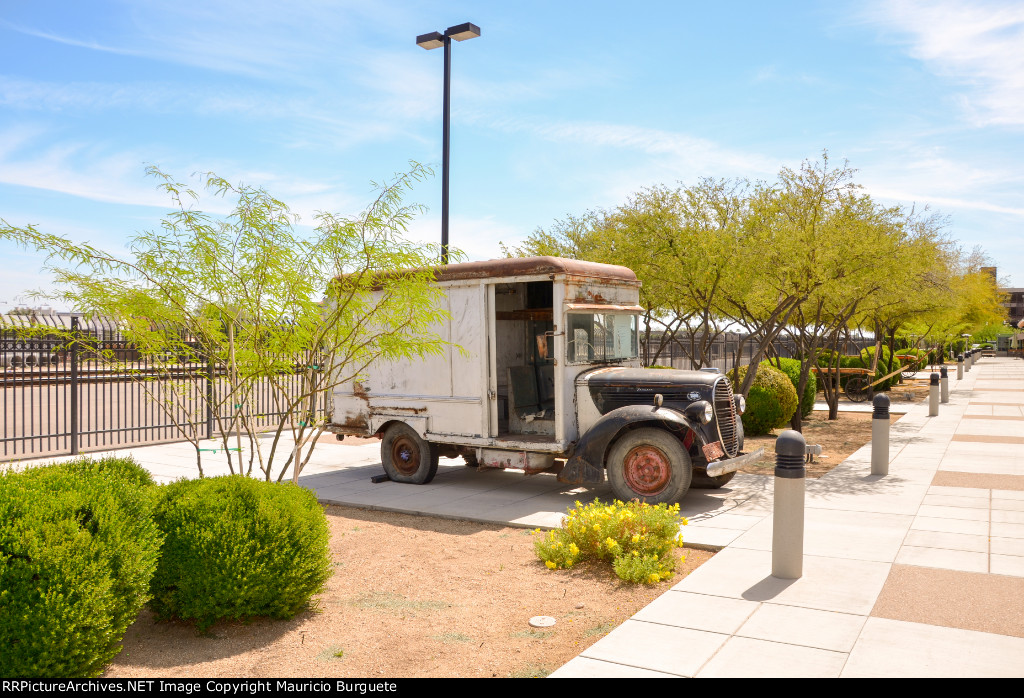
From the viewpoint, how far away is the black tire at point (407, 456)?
33.0ft

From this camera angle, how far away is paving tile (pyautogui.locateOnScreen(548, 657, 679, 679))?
4.02 m

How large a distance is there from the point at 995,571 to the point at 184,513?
243 inches

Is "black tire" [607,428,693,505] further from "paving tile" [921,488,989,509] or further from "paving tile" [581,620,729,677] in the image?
"paving tile" [581,620,729,677]

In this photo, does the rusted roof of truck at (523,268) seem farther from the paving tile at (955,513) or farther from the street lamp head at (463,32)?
the street lamp head at (463,32)

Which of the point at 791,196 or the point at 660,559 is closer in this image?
the point at 660,559

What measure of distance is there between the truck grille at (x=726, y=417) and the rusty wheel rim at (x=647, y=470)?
0.84m

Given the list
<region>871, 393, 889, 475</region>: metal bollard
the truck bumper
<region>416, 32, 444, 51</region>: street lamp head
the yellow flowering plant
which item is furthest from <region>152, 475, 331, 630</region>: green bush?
<region>416, 32, 444, 51</region>: street lamp head

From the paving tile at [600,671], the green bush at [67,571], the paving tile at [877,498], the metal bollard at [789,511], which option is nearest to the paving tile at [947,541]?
the paving tile at [877,498]

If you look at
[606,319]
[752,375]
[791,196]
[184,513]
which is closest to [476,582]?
[184,513]

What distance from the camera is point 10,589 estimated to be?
3617 mm

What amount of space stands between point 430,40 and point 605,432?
8077 mm

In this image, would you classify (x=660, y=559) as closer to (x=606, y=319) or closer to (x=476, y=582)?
(x=476, y=582)

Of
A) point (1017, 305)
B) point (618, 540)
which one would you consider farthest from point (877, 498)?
point (1017, 305)
